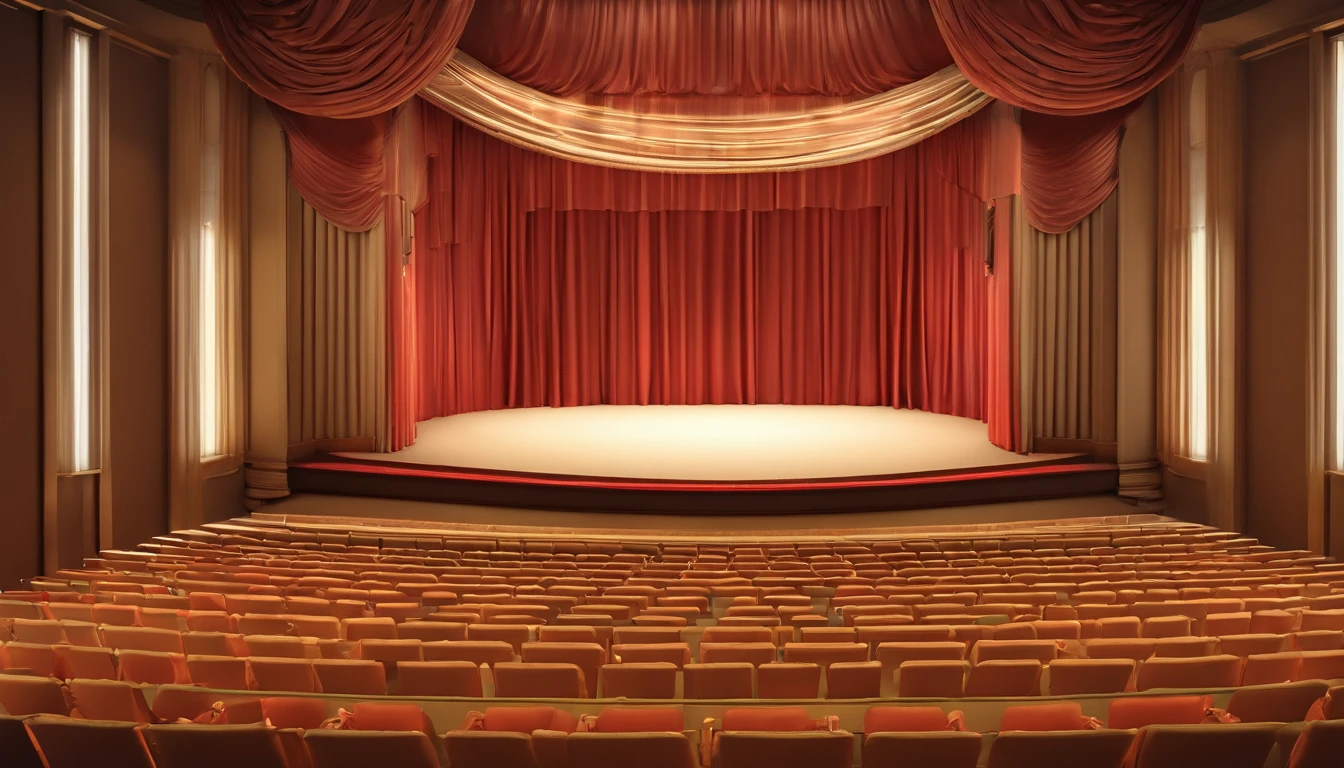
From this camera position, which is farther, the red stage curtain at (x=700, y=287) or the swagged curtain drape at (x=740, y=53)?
the red stage curtain at (x=700, y=287)

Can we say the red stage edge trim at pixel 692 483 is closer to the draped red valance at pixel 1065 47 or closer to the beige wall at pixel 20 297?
the beige wall at pixel 20 297

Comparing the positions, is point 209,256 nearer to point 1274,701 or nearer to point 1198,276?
point 1198,276

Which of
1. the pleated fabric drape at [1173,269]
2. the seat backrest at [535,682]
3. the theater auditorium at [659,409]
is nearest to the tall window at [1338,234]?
the theater auditorium at [659,409]

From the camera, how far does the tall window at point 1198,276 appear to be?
7.88 m

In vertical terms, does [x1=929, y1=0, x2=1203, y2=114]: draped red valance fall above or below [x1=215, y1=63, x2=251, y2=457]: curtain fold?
above

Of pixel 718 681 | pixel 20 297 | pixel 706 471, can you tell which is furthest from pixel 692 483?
pixel 718 681

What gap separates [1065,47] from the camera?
7.42 m

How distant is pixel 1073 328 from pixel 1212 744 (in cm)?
748

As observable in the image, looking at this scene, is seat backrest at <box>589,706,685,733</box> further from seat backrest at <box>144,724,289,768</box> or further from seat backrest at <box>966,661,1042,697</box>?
seat backrest at <box>966,661,1042,697</box>

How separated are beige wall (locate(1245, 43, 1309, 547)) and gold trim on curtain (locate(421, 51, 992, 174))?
8.35ft

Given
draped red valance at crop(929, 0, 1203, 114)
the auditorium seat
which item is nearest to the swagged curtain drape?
draped red valance at crop(929, 0, 1203, 114)

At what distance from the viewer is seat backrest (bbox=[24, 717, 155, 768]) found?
2014 mm

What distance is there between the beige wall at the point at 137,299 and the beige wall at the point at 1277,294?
757 cm

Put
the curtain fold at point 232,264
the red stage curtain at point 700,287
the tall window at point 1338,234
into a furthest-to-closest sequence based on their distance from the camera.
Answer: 1. the red stage curtain at point 700,287
2. the curtain fold at point 232,264
3. the tall window at point 1338,234
